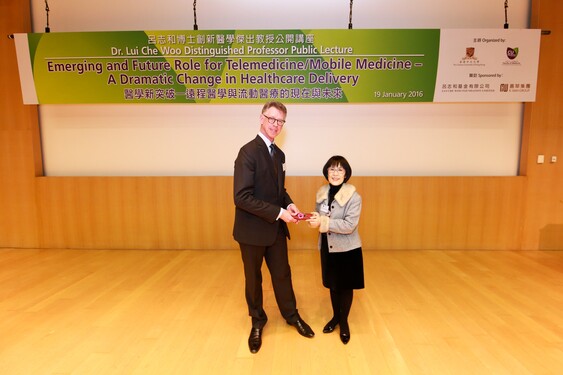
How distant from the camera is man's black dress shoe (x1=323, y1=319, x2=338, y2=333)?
8.58 feet

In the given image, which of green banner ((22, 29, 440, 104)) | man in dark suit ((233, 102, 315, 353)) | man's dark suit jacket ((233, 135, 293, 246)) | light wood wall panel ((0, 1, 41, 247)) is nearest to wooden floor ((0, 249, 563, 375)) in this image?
man in dark suit ((233, 102, 315, 353))

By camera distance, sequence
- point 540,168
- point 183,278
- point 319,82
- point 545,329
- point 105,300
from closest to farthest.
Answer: point 545,329 → point 105,300 → point 183,278 → point 319,82 → point 540,168

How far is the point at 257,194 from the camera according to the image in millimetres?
2379

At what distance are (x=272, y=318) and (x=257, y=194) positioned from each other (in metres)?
1.13

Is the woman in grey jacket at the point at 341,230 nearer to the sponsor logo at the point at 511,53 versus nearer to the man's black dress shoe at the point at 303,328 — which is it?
the man's black dress shoe at the point at 303,328

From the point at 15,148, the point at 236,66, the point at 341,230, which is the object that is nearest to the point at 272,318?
the point at 341,230

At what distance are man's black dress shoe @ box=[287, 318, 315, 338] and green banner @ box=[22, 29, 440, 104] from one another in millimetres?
2533

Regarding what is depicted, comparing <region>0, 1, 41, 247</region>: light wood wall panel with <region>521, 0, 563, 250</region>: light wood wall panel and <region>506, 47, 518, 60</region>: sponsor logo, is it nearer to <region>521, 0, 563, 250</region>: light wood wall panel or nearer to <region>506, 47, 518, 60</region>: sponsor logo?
<region>506, 47, 518, 60</region>: sponsor logo

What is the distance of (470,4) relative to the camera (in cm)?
422

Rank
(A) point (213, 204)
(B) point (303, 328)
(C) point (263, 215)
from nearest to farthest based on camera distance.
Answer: (C) point (263, 215) < (B) point (303, 328) < (A) point (213, 204)

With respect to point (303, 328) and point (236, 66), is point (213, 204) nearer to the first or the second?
point (236, 66)

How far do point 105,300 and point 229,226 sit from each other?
173 centimetres

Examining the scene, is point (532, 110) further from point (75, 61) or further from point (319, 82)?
point (75, 61)

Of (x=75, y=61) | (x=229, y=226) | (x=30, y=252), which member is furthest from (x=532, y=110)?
(x=30, y=252)
